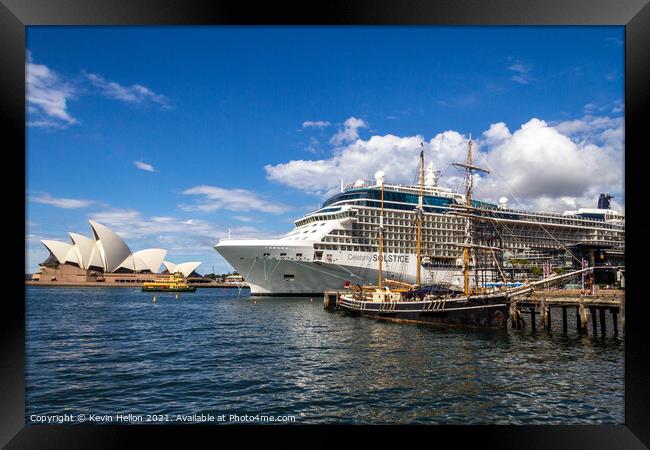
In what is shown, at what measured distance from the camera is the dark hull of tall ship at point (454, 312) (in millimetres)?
17344

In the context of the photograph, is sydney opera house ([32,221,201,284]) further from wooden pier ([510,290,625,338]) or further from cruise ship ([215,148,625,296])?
wooden pier ([510,290,625,338])

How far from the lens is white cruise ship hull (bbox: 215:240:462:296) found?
2905cm

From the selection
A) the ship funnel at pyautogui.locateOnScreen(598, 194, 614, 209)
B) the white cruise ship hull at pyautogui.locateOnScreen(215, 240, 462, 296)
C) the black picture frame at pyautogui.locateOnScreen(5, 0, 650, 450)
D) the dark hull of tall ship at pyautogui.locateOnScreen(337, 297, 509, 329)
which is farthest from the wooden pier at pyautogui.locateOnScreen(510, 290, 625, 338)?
the ship funnel at pyautogui.locateOnScreen(598, 194, 614, 209)

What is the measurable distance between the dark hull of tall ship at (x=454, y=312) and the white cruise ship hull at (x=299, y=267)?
32.0 ft

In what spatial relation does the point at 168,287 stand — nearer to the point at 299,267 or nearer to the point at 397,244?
the point at 299,267

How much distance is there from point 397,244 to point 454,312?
50.8ft

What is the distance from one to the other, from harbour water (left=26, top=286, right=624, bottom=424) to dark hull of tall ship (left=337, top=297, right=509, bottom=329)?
28.8 inches

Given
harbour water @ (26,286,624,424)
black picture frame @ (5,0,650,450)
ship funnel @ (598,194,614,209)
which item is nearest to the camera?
black picture frame @ (5,0,650,450)

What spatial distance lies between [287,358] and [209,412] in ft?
14.3

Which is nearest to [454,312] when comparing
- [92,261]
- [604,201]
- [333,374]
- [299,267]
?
[333,374]

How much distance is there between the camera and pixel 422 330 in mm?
17266
